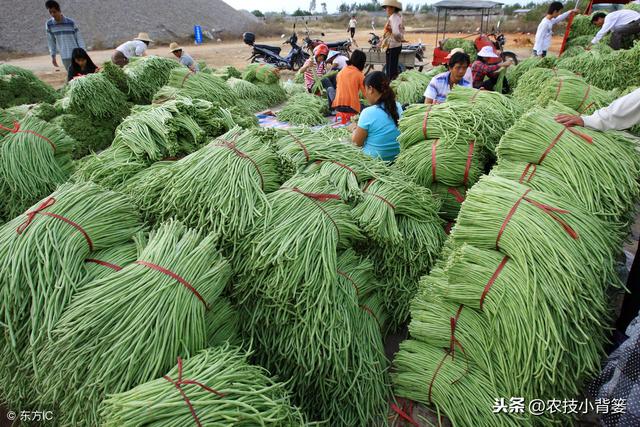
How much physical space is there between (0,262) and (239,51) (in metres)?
24.7

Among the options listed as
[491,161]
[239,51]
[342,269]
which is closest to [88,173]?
[342,269]

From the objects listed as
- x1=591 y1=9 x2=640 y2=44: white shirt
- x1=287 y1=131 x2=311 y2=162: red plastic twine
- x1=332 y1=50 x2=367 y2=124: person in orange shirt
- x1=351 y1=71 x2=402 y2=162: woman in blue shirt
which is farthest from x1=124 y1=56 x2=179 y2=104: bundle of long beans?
x1=591 y1=9 x2=640 y2=44: white shirt

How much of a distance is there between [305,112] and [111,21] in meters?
28.1

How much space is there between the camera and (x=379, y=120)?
3.67 m

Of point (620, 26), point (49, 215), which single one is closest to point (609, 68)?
point (620, 26)

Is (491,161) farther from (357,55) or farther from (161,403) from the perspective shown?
(357,55)

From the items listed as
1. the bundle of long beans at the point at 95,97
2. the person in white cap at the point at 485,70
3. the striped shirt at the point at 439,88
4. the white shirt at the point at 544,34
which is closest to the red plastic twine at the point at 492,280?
the striped shirt at the point at 439,88

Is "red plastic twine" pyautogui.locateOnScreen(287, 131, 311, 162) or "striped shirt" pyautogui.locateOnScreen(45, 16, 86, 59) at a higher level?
"striped shirt" pyautogui.locateOnScreen(45, 16, 86, 59)

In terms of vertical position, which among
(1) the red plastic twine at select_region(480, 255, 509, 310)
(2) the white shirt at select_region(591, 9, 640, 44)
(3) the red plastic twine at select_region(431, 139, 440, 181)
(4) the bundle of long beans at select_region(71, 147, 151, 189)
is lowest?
(1) the red plastic twine at select_region(480, 255, 509, 310)

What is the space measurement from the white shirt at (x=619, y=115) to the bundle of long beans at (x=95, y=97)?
4.90 metres

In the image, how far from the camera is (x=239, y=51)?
77.7 feet

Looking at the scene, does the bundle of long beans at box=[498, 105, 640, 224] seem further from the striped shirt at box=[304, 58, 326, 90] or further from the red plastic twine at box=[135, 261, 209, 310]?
the striped shirt at box=[304, 58, 326, 90]

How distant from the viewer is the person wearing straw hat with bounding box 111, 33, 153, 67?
6.98m

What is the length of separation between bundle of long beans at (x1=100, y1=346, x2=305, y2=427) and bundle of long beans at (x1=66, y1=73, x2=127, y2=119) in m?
4.18
